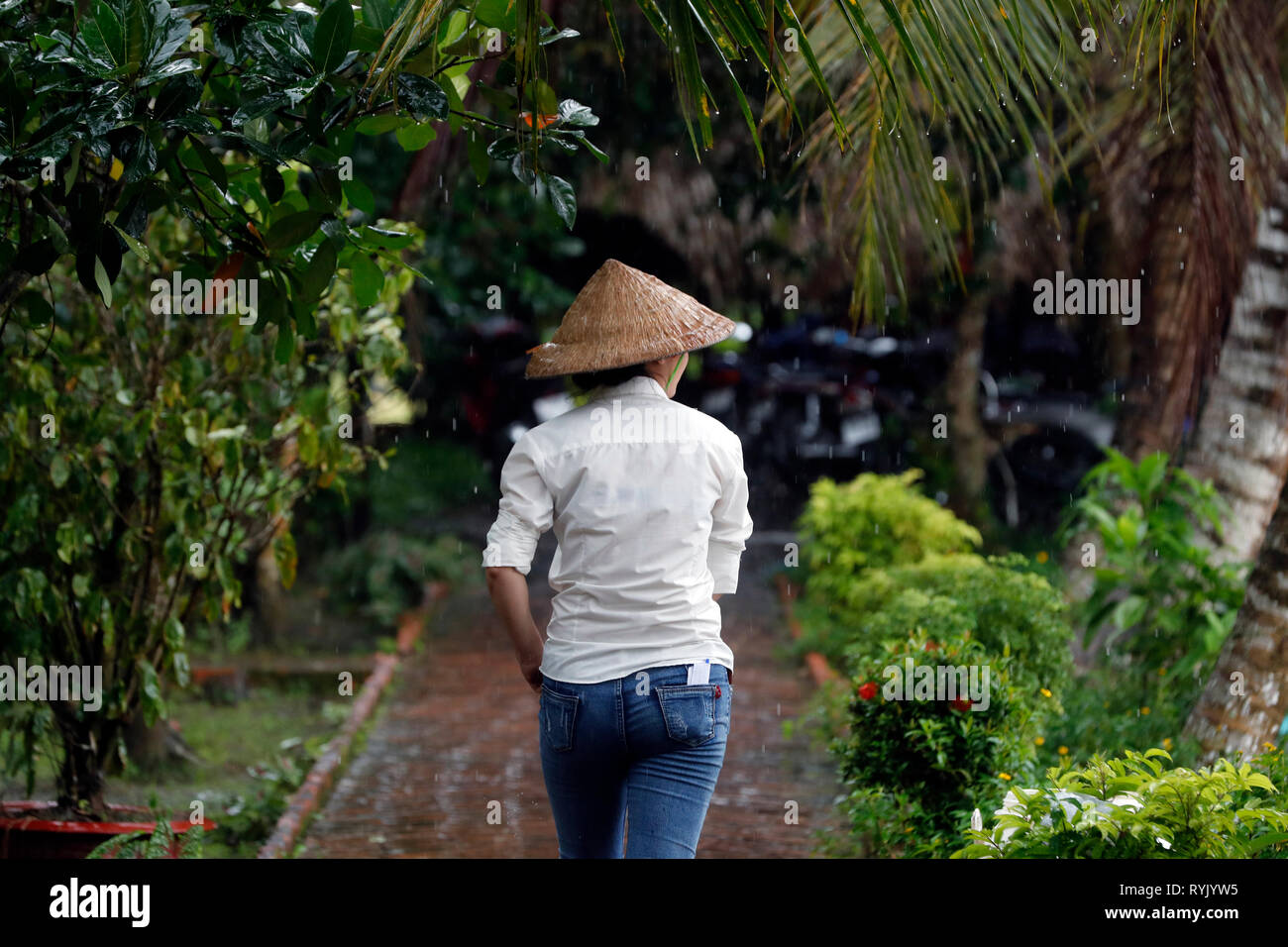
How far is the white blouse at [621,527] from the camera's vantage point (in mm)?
3043

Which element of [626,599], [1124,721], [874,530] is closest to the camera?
[626,599]

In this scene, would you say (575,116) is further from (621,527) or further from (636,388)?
(621,527)

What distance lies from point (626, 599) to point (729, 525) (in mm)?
355

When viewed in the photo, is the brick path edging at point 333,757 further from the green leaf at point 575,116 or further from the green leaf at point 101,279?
the green leaf at point 575,116

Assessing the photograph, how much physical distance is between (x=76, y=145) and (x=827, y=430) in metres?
14.6

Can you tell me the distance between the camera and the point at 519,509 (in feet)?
10.1

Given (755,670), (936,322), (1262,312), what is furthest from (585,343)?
(936,322)

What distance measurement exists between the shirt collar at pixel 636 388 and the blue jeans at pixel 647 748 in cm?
64

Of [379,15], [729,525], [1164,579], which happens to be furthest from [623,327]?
[1164,579]

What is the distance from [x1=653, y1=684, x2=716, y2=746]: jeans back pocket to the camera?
2.99m

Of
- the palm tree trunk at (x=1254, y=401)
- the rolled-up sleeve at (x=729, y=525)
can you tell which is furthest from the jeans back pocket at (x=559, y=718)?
the palm tree trunk at (x=1254, y=401)

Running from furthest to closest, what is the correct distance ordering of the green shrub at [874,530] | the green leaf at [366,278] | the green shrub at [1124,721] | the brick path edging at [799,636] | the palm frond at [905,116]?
the green shrub at [874,530]
the brick path edging at [799,636]
the green shrub at [1124,721]
the palm frond at [905,116]
the green leaf at [366,278]

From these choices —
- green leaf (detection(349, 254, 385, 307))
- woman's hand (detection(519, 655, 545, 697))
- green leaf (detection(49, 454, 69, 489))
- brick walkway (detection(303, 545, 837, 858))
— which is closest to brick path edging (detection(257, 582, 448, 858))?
brick walkway (detection(303, 545, 837, 858))

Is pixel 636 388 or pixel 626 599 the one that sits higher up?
pixel 636 388
